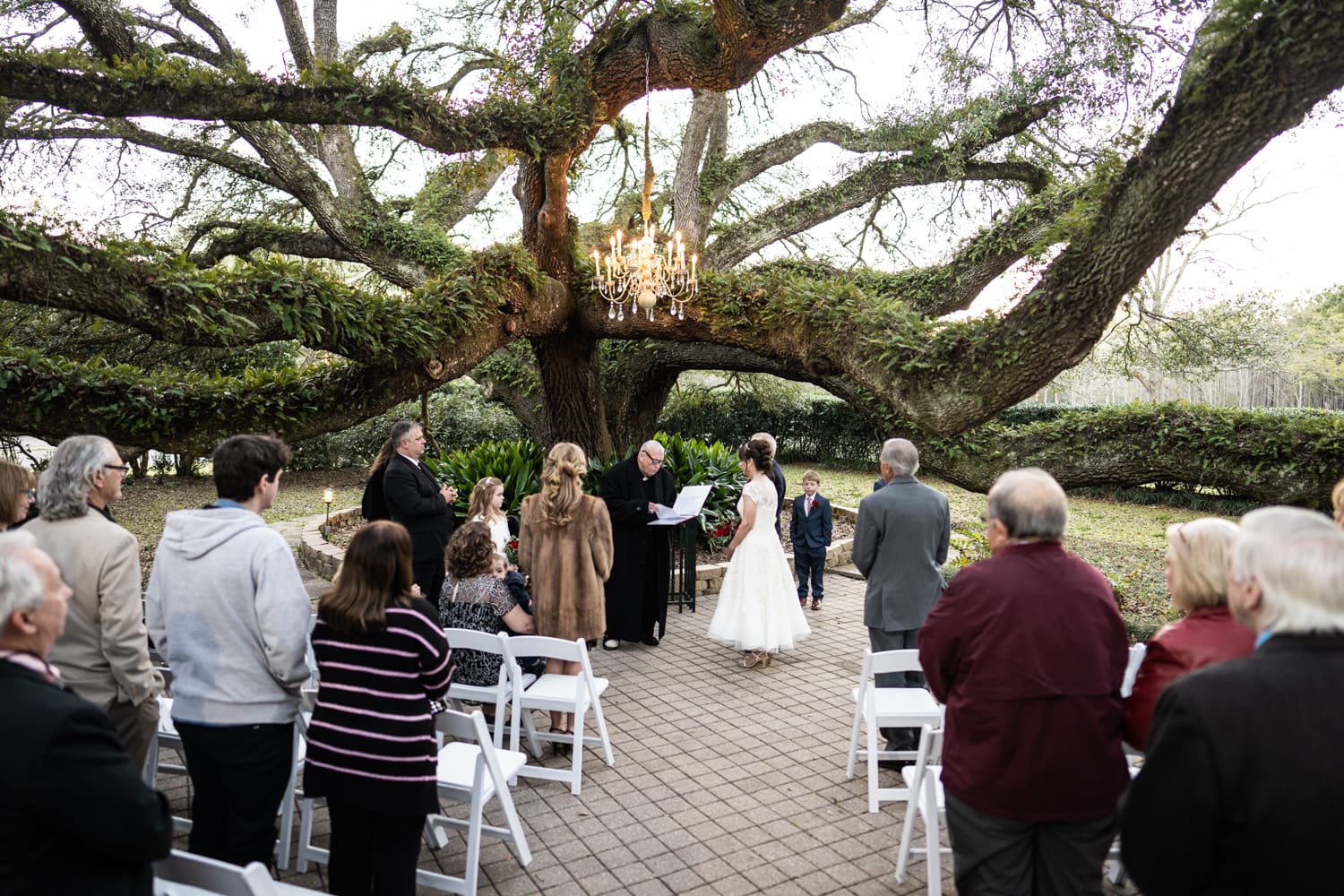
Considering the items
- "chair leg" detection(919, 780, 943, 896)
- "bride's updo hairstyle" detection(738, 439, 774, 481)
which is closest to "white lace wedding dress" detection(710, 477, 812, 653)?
"bride's updo hairstyle" detection(738, 439, 774, 481)

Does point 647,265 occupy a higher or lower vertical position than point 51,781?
higher

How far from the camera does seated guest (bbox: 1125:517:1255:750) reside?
2.45m

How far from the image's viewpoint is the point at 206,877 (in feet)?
7.70

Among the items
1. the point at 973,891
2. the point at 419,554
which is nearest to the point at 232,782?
the point at 973,891

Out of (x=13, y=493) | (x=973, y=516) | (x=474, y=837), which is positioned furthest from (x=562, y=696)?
(x=973, y=516)

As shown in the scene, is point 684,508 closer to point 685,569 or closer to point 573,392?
point 685,569

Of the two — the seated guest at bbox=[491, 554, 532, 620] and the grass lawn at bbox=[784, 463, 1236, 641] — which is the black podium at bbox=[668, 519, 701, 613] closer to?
the grass lawn at bbox=[784, 463, 1236, 641]

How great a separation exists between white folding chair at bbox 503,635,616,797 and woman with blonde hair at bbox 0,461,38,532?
2.20 metres

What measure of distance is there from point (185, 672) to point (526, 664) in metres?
2.20

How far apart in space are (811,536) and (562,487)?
13.3ft

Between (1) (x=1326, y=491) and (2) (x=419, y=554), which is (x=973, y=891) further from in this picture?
(1) (x=1326, y=491)

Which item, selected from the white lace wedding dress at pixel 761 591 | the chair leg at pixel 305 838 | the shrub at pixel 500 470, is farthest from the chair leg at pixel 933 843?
the shrub at pixel 500 470

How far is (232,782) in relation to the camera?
3182 millimetres

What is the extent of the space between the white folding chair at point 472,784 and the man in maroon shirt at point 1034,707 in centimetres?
182
